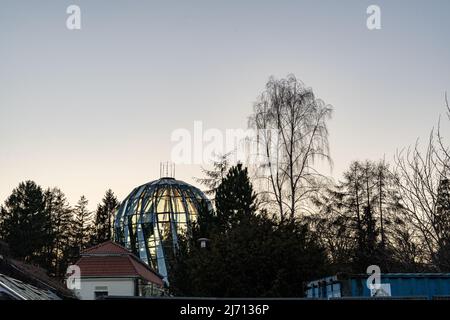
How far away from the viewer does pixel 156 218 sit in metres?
63.6

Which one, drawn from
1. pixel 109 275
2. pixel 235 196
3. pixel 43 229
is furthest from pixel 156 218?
pixel 235 196

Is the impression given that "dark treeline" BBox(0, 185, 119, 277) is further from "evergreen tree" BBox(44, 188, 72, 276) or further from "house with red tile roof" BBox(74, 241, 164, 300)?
"house with red tile roof" BBox(74, 241, 164, 300)

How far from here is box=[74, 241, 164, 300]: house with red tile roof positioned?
123ft

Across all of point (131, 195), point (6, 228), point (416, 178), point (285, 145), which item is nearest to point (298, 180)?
point (285, 145)

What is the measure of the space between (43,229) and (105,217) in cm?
1966

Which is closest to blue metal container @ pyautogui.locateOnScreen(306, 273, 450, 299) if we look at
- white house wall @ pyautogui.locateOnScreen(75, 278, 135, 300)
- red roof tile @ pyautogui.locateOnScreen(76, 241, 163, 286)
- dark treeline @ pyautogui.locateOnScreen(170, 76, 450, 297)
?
dark treeline @ pyautogui.locateOnScreen(170, 76, 450, 297)

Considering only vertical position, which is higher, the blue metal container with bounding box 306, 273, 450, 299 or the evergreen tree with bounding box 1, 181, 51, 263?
the evergreen tree with bounding box 1, 181, 51, 263

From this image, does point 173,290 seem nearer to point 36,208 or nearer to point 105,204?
point 36,208

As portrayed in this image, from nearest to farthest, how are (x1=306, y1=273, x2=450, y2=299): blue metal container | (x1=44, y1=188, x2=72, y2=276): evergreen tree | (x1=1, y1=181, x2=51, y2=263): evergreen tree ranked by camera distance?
(x1=306, y1=273, x2=450, y2=299): blue metal container
(x1=1, y1=181, x2=51, y2=263): evergreen tree
(x1=44, y1=188, x2=72, y2=276): evergreen tree

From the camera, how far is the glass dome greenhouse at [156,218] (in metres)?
61.8

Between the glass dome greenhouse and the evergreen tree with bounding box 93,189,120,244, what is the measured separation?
1570 cm

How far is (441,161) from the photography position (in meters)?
13.5

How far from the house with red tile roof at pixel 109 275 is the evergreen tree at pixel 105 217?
42.1 metres

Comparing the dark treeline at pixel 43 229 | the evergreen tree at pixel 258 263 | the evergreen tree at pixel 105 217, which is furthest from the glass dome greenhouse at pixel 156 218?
the evergreen tree at pixel 258 263
